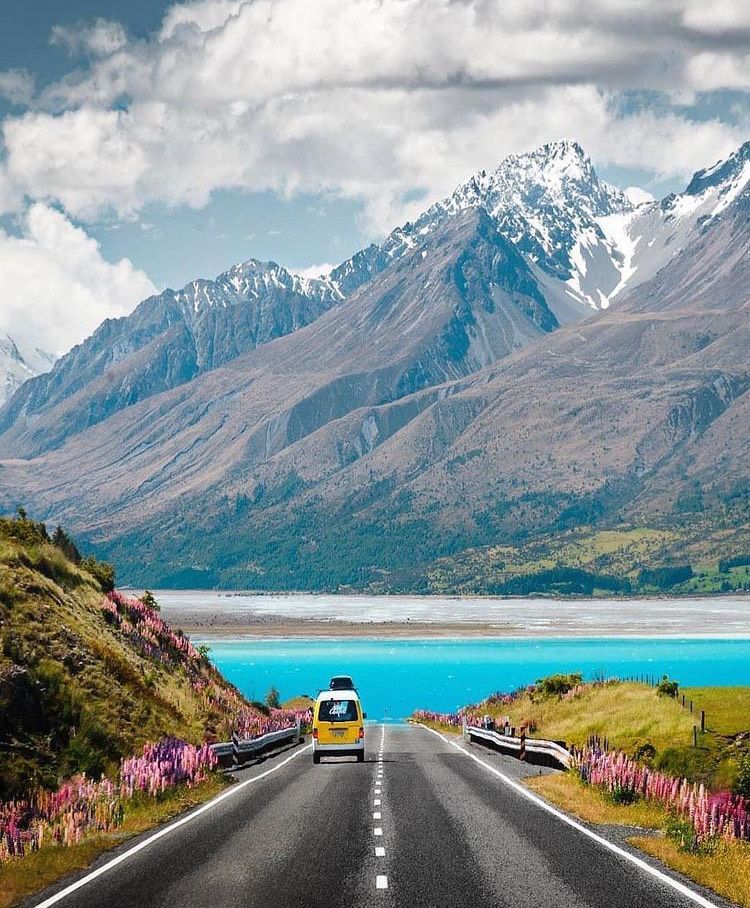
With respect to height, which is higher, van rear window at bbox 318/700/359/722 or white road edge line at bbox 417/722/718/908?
van rear window at bbox 318/700/359/722

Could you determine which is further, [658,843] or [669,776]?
[669,776]

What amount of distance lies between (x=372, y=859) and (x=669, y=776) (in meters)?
12.0

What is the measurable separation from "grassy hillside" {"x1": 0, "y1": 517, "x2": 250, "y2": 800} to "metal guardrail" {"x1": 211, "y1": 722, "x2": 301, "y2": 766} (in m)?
1.41

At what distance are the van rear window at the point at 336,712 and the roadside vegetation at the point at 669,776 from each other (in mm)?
8679

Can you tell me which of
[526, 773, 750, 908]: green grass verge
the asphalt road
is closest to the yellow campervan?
[526, 773, 750, 908]: green grass verge

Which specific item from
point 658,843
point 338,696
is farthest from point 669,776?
point 338,696

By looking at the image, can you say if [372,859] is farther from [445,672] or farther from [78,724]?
[445,672]

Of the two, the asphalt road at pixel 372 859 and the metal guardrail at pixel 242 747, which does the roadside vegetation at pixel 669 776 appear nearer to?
the asphalt road at pixel 372 859

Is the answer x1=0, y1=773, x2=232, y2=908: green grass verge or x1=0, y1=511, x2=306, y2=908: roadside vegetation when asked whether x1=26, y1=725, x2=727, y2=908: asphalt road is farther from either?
x1=0, y1=511, x2=306, y2=908: roadside vegetation

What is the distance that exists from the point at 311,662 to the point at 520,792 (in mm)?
163242

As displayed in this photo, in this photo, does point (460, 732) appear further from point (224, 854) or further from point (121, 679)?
point (224, 854)

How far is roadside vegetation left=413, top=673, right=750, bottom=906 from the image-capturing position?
1997cm

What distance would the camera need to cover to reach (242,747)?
41.9 m

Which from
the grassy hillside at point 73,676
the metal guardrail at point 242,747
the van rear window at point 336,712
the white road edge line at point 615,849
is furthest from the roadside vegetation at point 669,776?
the grassy hillside at point 73,676
